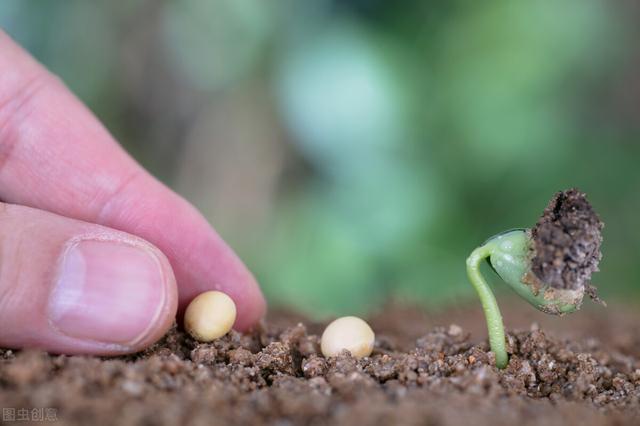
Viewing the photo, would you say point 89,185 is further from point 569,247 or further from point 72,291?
point 569,247

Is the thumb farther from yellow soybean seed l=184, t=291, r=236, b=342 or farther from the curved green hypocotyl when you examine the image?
the curved green hypocotyl

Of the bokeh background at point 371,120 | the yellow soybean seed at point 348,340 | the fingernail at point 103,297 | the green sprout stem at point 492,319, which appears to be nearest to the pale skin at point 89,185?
the fingernail at point 103,297

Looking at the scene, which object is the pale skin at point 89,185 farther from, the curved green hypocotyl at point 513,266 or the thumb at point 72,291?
the curved green hypocotyl at point 513,266

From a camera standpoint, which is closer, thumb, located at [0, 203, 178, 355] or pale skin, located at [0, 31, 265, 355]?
thumb, located at [0, 203, 178, 355]

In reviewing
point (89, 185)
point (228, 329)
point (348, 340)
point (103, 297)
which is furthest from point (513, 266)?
point (89, 185)

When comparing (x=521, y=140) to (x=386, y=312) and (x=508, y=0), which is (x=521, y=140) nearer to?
(x=508, y=0)

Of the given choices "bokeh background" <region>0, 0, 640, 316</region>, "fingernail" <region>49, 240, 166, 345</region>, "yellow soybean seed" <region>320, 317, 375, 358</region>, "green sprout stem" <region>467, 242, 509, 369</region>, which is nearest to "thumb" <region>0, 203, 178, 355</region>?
"fingernail" <region>49, 240, 166, 345</region>

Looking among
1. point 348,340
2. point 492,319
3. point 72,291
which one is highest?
→ point 492,319
